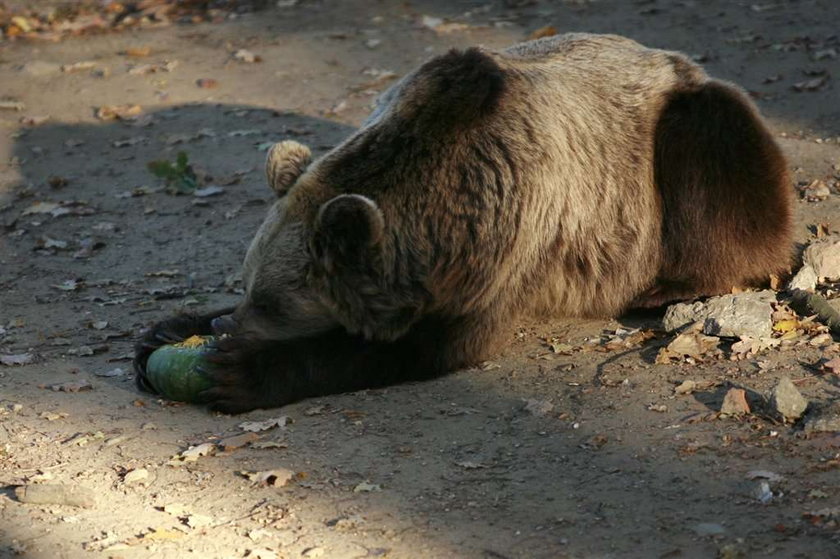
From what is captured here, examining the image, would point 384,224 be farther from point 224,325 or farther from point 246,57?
point 246,57

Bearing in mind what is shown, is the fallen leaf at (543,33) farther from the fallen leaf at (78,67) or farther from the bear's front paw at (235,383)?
the bear's front paw at (235,383)

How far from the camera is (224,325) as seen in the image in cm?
529

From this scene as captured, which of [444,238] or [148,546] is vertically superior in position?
[444,238]

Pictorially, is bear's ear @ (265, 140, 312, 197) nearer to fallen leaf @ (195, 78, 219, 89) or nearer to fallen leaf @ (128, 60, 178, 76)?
fallen leaf @ (195, 78, 219, 89)

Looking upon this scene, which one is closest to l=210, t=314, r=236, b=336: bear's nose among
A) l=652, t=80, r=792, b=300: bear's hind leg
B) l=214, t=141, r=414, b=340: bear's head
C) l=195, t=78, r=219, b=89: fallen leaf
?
l=214, t=141, r=414, b=340: bear's head

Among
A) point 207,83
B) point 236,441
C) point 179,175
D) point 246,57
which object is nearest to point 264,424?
point 236,441

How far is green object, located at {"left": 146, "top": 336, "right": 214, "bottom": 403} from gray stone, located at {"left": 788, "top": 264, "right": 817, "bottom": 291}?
2751 millimetres

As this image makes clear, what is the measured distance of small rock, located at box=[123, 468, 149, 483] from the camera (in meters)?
4.24

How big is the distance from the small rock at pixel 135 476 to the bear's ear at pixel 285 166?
5.34 ft

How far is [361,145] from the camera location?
5.15m

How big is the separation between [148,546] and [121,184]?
5048mm

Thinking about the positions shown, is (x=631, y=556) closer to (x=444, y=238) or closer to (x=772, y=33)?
(x=444, y=238)

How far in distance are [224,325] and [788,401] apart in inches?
94.7

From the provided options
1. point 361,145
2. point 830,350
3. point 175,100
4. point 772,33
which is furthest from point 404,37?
point 830,350
